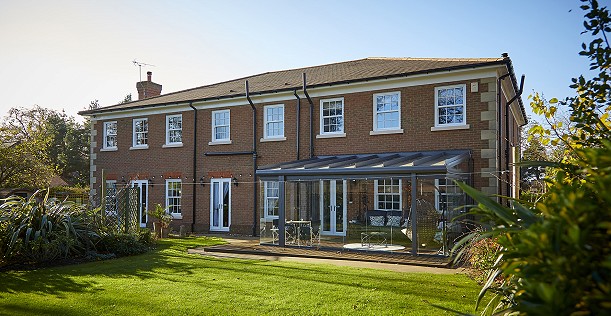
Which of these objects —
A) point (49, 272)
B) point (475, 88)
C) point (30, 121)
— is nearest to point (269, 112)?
point (475, 88)

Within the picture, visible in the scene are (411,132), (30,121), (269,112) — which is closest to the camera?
(411,132)

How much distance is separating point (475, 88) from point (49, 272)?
451 inches

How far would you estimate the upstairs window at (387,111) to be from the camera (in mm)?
15172

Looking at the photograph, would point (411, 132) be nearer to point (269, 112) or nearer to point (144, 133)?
point (269, 112)

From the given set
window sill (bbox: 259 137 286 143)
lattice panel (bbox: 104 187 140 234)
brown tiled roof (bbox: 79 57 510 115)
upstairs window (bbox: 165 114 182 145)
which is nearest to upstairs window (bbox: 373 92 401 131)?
brown tiled roof (bbox: 79 57 510 115)

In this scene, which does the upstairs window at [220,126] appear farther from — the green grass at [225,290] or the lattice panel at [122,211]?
the green grass at [225,290]

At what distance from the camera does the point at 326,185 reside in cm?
1381

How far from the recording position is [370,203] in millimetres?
13523

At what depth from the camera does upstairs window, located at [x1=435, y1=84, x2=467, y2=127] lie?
14.0 m

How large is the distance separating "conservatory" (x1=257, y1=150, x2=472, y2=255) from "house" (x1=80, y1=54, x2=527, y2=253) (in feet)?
0.11

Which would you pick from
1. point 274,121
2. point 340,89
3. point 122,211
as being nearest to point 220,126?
point 274,121

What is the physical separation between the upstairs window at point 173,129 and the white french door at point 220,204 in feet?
8.73

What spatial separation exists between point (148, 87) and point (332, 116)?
13646 mm

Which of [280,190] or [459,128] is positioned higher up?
[459,128]
